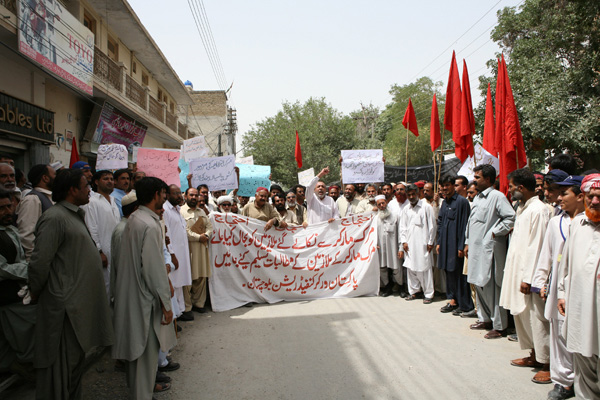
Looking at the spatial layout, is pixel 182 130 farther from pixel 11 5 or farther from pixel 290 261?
pixel 290 261

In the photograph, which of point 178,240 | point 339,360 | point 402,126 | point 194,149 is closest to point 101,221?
point 178,240

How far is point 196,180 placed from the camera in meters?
7.37

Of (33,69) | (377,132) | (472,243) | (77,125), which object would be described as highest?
(377,132)

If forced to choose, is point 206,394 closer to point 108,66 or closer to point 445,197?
point 445,197

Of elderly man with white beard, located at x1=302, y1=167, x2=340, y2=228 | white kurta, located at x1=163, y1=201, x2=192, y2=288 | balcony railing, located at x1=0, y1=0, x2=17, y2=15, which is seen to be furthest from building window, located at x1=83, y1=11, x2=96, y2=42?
white kurta, located at x1=163, y1=201, x2=192, y2=288

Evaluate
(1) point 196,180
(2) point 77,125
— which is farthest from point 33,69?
(1) point 196,180

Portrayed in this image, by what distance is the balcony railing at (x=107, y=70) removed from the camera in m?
12.0

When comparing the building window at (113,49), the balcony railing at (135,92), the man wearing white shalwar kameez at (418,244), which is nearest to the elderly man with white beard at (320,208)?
the man wearing white shalwar kameez at (418,244)

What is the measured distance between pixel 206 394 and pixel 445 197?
4295 millimetres

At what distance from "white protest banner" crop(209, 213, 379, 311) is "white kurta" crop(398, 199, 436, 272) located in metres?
0.57

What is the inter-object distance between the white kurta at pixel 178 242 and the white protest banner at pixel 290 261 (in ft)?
2.84

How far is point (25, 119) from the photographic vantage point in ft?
29.3

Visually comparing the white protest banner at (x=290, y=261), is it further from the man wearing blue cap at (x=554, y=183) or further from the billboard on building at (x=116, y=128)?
the billboard on building at (x=116, y=128)

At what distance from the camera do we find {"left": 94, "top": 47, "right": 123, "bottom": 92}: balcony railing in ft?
39.4
